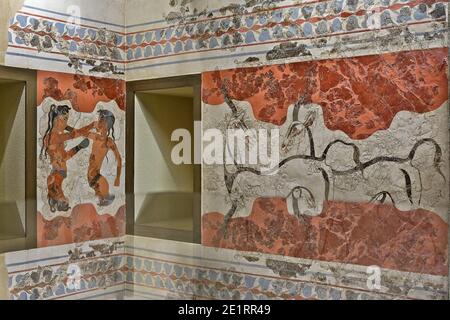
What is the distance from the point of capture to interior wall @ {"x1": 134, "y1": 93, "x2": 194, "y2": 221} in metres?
4.27

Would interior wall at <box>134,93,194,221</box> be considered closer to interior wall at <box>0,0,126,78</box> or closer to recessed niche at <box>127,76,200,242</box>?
recessed niche at <box>127,76,200,242</box>

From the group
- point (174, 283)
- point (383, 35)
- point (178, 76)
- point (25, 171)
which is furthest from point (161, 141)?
point (174, 283)

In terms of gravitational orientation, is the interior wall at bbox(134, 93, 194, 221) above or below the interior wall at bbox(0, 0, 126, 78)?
below

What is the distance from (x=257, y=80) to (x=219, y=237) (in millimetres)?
1393

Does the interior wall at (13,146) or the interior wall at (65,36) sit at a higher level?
the interior wall at (65,36)

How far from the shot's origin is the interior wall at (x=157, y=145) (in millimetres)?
4270

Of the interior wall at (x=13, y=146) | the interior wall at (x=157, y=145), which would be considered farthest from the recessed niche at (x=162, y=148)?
the interior wall at (x=13, y=146)

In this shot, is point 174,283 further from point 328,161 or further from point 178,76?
point 178,76

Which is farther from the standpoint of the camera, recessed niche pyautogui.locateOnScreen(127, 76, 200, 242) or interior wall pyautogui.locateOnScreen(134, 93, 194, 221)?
interior wall pyautogui.locateOnScreen(134, 93, 194, 221)

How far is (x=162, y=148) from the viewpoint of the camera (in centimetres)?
437

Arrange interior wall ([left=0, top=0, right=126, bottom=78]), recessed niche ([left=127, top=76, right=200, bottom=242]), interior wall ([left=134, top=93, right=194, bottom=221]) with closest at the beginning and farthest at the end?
1. interior wall ([left=0, top=0, right=126, bottom=78])
2. recessed niche ([left=127, top=76, right=200, bottom=242])
3. interior wall ([left=134, top=93, right=194, bottom=221])

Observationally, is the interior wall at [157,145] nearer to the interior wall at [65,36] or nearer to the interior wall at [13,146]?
the interior wall at [65,36]

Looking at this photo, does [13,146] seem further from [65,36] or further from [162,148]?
[162,148]

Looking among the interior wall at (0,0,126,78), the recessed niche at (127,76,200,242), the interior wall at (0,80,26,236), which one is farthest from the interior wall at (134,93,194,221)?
the interior wall at (0,80,26,236)
